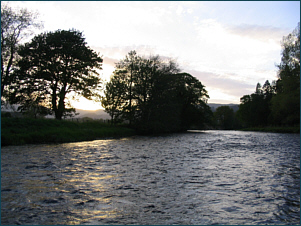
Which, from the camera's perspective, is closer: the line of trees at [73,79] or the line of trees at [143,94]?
the line of trees at [73,79]

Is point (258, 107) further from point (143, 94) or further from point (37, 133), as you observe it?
point (37, 133)

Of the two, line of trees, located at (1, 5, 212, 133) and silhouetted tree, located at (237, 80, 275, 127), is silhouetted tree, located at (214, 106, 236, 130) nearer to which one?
silhouetted tree, located at (237, 80, 275, 127)

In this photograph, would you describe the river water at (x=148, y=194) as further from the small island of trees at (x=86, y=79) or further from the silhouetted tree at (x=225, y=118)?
the silhouetted tree at (x=225, y=118)

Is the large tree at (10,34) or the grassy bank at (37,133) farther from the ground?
the large tree at (10,34)

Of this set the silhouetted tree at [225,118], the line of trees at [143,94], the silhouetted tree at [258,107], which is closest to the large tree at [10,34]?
the line of trees at [143,94]

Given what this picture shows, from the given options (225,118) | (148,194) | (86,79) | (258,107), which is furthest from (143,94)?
(225,118)

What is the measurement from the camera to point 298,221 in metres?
6.00

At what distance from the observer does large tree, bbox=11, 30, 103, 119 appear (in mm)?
39406

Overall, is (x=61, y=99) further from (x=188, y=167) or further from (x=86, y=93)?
(x=188, y=167)

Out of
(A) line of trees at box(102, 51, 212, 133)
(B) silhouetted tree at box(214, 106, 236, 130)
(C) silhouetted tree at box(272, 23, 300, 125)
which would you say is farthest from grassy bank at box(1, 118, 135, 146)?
(B) silhouetted tree at box(214, 106, 236, 130)

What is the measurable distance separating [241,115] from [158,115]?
64499 millimetres

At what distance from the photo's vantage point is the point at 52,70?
39.5m

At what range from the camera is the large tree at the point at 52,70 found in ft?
129

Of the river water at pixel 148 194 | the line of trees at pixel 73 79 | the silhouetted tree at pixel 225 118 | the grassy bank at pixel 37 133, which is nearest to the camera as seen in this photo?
the river water at pixel 148 194
